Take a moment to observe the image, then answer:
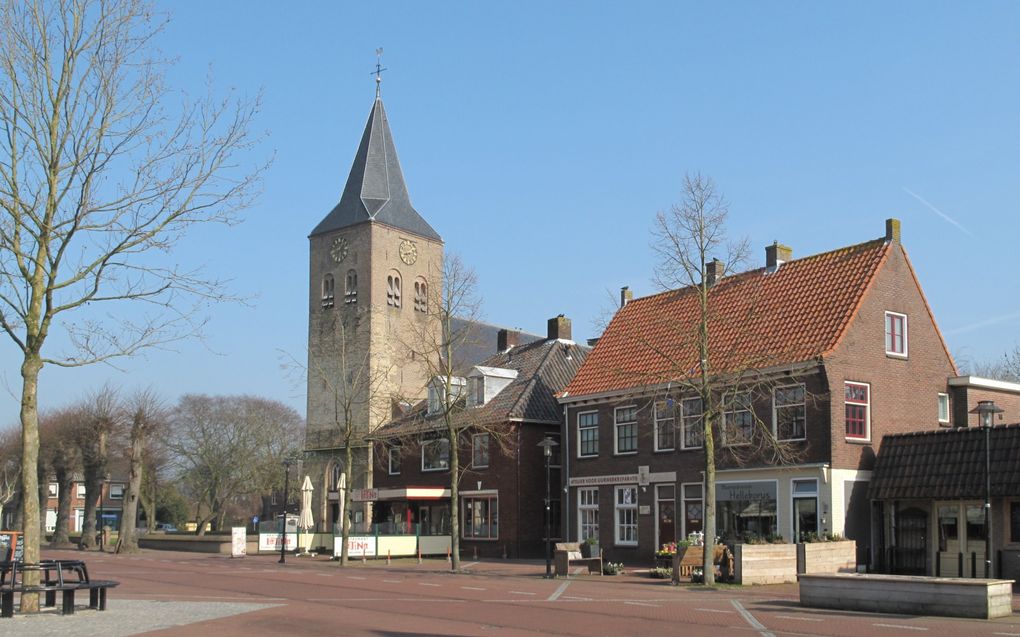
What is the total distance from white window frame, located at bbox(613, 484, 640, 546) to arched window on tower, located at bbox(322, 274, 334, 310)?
136 ft

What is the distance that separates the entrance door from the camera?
29859 millimetres

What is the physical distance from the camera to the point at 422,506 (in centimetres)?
4722

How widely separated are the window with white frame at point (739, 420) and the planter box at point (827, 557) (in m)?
4.52

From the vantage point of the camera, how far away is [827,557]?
2825 cm

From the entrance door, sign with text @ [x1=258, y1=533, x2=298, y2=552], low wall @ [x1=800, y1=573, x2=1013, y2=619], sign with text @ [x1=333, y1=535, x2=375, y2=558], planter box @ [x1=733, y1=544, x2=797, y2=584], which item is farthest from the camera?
sign with text @ [x1=258, y1=533, x2=298, y2=552]

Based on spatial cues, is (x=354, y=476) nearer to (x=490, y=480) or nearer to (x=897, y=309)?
(x=490, y=480)

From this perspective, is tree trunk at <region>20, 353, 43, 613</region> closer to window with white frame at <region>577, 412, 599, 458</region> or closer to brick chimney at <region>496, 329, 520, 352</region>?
window with white frame at <region>577, 412, 599, 458</region>

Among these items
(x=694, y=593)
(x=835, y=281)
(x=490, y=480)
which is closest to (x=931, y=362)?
(x=835, y=281)

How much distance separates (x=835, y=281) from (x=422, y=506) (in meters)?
21.6

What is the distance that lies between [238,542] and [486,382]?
1216 centimetres

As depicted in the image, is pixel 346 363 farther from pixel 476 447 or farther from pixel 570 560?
pixel 570 560

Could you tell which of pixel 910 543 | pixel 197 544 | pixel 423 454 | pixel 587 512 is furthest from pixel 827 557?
pixel 197 544

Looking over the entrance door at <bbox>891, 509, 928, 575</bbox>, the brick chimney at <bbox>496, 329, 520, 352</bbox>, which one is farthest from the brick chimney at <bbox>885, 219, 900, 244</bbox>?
the brick chimney at <bbox>496, 329, 520, 352</bbox>

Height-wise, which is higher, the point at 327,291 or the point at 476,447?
the point at 327,291
